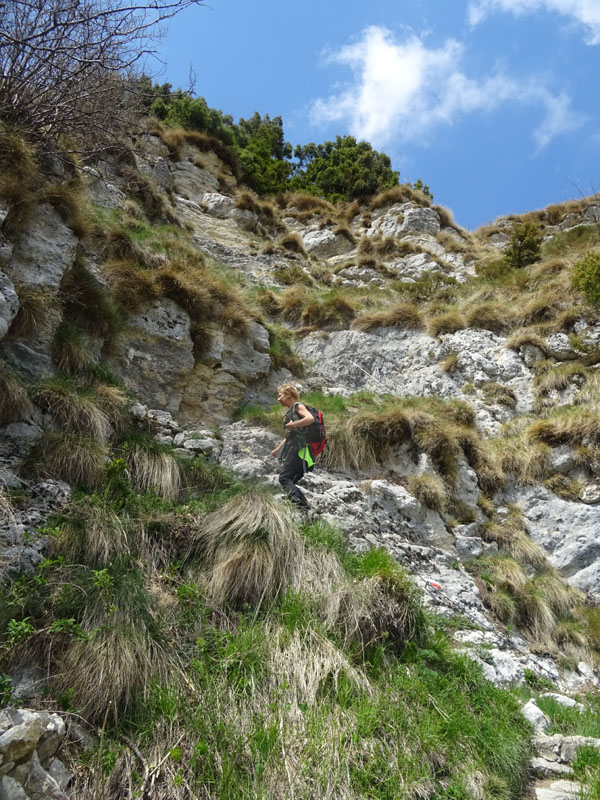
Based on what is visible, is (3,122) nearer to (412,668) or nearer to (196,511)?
(196,511)

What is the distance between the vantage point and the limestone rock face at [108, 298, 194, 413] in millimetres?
7500

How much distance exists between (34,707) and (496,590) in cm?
565

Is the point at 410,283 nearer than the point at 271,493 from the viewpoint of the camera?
No

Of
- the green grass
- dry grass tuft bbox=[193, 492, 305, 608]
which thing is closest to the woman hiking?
dry grass tuft bbox=[193, 492, 305, 608]

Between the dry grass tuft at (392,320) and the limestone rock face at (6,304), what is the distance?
8798mm

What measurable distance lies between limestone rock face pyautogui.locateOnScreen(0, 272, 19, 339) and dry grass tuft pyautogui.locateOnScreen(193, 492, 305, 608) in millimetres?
2928

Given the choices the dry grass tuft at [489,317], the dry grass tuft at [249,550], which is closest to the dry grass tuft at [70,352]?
the dry grass tuft at [249,550]

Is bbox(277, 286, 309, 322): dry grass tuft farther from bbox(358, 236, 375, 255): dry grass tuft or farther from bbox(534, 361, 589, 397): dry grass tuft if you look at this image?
bbox(534, 361, 589, 397): dry grass tuft

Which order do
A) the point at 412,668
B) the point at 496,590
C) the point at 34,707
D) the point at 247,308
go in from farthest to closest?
the point at 247,308 → the point at 496,590 → the point at 412,668 → the point at 34,707

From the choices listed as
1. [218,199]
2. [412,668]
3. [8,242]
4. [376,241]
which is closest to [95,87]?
[8,242]

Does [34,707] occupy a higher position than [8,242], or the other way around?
[8,242]

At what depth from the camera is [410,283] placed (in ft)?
49.0

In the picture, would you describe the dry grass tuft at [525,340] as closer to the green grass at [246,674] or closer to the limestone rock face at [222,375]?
the limestone rock face at [222,375]

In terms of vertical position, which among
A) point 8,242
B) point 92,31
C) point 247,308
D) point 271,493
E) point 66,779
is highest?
point 92,31
